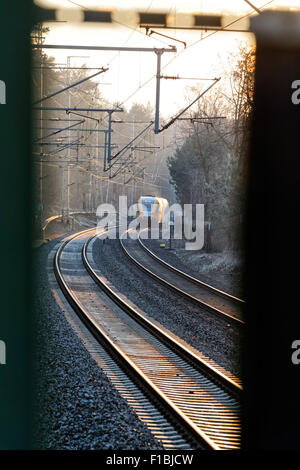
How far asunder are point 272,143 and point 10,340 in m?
2.20

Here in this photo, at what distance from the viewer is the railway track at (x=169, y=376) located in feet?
16.7

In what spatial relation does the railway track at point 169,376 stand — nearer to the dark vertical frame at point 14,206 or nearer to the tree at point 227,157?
the dark vertical frame at point 14,206

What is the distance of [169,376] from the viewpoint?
23.6ft

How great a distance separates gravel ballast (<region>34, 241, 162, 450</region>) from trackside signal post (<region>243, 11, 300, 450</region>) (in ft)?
6.71

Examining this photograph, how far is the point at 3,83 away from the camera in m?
3.34

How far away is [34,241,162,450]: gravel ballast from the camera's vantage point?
4.73 meters

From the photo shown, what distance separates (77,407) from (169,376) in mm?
1946

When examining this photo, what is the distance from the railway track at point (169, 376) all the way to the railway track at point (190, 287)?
1.10 meters

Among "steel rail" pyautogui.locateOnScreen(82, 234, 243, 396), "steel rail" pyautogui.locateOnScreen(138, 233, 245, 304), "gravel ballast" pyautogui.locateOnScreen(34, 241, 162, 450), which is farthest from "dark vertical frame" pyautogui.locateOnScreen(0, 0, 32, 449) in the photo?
"steel rail" pyautogui.locateOnScreen(138, 233, 245, 304)

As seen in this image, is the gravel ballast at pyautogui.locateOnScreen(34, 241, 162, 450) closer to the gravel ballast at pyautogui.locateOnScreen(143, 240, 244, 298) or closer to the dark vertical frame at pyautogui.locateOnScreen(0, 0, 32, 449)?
the dark vertical frame at pyautogui.locateOnScreen(0, 0, 32, 449)

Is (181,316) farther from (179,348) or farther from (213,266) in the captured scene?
(213,266)
